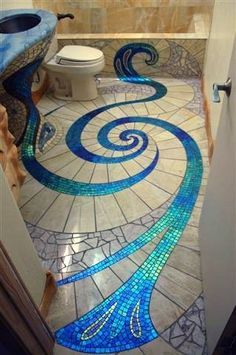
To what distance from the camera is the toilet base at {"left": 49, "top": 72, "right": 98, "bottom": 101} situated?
2494 millimetres

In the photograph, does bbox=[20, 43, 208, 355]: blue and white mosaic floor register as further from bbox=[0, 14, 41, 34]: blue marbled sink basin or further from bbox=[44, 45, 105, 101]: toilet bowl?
bbox=[0, 14, 41, 34]: blue marbled sink basin

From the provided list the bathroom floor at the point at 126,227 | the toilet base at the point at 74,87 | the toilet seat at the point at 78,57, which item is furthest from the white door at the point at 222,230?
the toilet base at the point at 74,87

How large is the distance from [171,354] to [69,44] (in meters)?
2.73

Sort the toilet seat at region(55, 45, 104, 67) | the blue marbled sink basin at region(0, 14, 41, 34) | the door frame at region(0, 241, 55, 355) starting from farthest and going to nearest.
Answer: the toilet seat at region(55, 45, 104, 67), the blue marbled sink basin at region(0, 14, 41, 34), the door frame at region(0, 241, 55, 355)

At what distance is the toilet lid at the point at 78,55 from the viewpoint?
7.56ft

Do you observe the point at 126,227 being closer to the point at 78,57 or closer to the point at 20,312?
the point at 20,312

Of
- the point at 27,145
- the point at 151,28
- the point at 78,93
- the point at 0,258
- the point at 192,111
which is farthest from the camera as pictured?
the point at 151,28

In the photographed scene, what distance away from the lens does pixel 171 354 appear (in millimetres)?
1072

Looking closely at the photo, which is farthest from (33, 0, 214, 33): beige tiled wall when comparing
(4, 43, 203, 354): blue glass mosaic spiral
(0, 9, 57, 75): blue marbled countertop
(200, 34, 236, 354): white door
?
(200, 34, 236, 354): white door

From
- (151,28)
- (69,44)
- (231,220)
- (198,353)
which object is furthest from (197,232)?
(151,28)

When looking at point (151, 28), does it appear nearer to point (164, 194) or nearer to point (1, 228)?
point (164, 194)

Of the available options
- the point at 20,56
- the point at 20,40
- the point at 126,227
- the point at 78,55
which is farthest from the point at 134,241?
the point at 78,55

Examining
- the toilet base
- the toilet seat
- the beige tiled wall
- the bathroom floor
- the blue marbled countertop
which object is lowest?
the bathroom floor

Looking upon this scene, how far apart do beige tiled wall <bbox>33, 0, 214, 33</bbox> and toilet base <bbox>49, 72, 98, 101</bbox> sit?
97 centimetres
